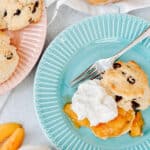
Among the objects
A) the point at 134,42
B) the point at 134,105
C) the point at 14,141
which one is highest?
the point at 134,42

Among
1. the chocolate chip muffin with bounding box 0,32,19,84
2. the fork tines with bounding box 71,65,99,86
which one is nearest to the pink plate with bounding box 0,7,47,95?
the chocolate chip muffin with bounding box 0,32,19,84

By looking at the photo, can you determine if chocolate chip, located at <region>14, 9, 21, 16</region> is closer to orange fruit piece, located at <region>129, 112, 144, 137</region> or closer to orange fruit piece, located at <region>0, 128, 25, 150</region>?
orange fruit piece, located at <region>0, 128, 25, 150</region>

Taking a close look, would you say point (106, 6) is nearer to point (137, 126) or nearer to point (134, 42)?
point (134, 42)

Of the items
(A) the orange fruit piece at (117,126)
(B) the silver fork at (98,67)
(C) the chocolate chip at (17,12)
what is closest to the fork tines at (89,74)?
(B) the silver fork at (98,67)

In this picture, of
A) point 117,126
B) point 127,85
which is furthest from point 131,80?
point 117,126

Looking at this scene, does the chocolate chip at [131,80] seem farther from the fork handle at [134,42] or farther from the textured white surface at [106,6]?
the textured white surface at [106,6]

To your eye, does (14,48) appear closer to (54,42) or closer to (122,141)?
(54,42)
